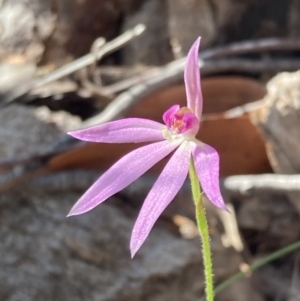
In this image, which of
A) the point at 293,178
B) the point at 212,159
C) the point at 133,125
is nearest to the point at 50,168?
the point at 293,178

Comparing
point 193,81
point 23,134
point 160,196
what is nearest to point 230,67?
point 23,134

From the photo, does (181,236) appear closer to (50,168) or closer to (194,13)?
(50,168)

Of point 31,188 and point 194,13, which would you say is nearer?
point 31,188

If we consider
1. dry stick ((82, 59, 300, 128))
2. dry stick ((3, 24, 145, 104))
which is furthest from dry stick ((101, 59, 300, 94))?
dry stick ((3, 24, 145, 104))

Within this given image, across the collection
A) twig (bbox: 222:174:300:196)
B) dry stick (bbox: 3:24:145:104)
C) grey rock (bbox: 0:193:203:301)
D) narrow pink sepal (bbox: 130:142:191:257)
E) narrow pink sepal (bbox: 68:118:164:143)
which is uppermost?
dry stick (bbox: 3:24:145:104)

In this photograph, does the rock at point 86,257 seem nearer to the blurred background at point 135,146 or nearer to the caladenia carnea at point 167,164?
the blurred background at point 135,146

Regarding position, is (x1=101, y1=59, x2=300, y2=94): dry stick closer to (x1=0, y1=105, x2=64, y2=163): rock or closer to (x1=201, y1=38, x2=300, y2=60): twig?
(x1=201, y1=38, x2=300, y2=60): twig
